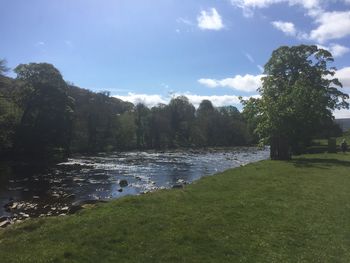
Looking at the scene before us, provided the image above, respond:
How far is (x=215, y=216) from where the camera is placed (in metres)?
15.2

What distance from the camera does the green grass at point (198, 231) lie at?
11.1 meters

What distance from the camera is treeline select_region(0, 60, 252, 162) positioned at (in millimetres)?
65125

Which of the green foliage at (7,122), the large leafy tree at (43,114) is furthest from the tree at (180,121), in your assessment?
the green foliage at (7,122)

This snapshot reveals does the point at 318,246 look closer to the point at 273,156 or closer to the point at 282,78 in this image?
the point at 273,156

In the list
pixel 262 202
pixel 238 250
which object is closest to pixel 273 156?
pixel 262 202

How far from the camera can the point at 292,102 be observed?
4747 centimetres

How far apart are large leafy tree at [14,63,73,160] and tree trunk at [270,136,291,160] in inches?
1459

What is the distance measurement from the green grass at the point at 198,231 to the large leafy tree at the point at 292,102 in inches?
1066

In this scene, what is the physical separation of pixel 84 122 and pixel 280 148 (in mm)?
62577

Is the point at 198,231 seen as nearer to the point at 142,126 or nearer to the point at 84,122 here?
the point at 84,122

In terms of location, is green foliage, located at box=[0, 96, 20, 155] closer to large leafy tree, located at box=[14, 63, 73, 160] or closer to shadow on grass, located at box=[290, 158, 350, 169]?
large leafy tree, located at box=[14, 63, 73, 160]

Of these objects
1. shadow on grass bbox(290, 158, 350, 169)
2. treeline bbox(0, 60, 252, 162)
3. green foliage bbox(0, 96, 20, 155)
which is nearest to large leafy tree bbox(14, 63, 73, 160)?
treeline bbox(0, 60, 252, 162)

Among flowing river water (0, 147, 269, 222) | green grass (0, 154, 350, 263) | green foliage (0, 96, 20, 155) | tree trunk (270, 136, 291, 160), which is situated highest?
green foliage (0, 96, 20, 155)

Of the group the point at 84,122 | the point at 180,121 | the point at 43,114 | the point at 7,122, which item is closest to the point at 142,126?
the point at 180,121
